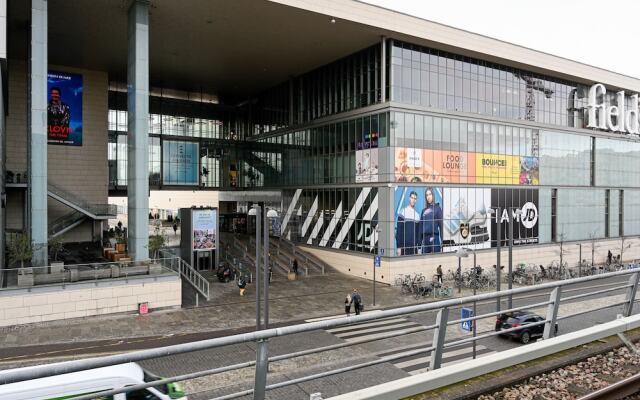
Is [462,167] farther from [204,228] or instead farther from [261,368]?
[261,368]

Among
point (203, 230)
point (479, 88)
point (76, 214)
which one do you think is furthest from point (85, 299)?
point (479, 88)

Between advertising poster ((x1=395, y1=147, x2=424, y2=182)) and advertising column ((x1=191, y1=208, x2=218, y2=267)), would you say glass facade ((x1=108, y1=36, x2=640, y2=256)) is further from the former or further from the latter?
advertising column ((x1=191, y1=208, x2=218, y2=267))

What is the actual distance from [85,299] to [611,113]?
52.5 meters

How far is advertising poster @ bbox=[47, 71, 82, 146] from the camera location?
38375 millimetres

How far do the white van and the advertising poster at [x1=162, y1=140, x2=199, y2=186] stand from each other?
45.7 meters

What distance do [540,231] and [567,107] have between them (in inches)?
525

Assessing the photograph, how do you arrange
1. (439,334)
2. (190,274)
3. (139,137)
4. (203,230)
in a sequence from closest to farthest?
(439,334), (139,137), (190,274), (203,230)

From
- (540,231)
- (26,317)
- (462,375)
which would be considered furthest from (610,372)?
(540,231)

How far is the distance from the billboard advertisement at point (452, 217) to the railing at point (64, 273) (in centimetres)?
1853

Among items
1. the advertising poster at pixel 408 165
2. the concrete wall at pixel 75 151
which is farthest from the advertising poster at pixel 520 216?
the concrete wall at pixel 75 151

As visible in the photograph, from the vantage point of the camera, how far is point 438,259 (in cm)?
3409

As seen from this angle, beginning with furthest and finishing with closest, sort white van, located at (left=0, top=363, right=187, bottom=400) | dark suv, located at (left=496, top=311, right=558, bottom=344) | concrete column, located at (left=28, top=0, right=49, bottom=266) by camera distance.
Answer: concrete column, located at (left=28, top=0, right=49, bottom=266) < dark suv, located at (left=496, top=311, right=558, bottom=344) < white van, located at (left=0, top=363, right=187, bottom=400)

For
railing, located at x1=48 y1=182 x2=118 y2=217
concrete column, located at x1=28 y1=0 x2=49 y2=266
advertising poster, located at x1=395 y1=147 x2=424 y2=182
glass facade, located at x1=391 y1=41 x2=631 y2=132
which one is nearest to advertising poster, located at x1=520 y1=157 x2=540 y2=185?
glass facade, located at x1=391 y1=41 x2=631 y2=132

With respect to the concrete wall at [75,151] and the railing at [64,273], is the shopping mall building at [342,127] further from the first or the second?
the railing at [64,273]
